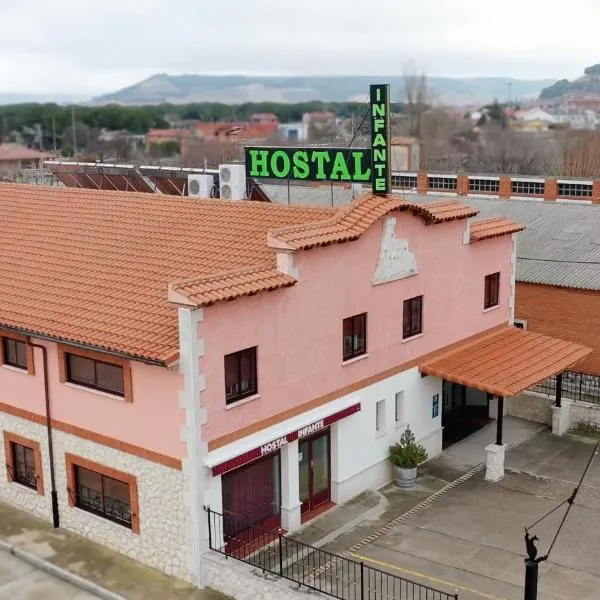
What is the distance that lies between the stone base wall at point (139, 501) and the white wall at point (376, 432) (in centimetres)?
476

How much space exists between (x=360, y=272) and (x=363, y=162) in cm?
366

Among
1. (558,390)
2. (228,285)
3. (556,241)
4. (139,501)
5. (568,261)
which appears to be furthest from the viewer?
(556,241)

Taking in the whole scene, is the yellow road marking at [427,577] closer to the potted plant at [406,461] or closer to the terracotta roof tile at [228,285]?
the potted plant at [406,461]

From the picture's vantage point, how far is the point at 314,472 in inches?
824

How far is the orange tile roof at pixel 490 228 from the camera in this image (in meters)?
25.4

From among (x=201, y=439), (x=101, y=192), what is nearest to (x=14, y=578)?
(x=201, y=439)

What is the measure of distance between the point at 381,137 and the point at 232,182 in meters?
Result: 6.82

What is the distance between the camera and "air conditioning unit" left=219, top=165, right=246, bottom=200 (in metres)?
27.2

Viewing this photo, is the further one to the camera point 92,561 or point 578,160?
point 578,160

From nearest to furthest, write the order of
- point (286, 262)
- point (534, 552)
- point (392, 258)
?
point (534, 552) < point (286, 262) < point (392, 258)

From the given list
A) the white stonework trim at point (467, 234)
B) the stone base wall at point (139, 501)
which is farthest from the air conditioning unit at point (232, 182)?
the stone base wall at point (139, 501)

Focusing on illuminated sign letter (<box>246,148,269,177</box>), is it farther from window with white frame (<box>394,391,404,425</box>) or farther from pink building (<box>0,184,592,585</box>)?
window with white frame (<box>394,391,404,425</box>)

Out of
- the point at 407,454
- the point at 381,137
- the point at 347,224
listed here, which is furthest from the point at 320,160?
the point at 407,454

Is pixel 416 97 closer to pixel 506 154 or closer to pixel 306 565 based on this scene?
pixel 506 154
